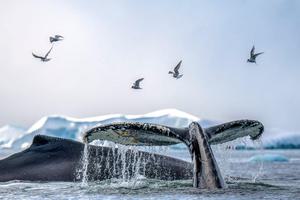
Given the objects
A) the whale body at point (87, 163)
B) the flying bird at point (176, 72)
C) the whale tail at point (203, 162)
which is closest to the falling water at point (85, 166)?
the whale body at point (87, 163)

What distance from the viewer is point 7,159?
32.3ft

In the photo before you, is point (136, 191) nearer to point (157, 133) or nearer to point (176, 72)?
point (157, 133)

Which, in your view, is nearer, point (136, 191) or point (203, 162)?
point (203, 162)

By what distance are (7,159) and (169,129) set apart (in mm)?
3467

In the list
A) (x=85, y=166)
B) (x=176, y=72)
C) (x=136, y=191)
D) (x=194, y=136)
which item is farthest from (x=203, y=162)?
(x=176, y=72)

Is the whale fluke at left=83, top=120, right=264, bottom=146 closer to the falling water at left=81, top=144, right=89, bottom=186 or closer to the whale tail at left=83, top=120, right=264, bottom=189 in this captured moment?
the whale tail at left=83, top=120, right=264, bottom=189

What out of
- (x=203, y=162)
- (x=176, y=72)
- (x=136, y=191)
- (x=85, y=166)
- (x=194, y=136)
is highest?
(x=176, y=72)

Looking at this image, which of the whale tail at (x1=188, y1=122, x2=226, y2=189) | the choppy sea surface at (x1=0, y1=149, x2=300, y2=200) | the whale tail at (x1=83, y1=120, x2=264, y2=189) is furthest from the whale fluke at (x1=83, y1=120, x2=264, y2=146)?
the choppy sea surface at (x1=0, y1=149, x2=300, y2=200)

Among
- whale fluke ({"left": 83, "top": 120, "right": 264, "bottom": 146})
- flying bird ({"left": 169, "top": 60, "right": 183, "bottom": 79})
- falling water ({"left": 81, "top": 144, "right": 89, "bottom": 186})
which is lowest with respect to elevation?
falling water ({"left": 81, "top": 144, "right": 89, "bottom": 186})

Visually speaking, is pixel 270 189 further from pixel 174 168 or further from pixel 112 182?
pixel 112 182

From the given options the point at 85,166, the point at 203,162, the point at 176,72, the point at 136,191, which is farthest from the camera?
the point at 176,72

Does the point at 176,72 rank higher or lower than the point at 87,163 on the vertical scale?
higher

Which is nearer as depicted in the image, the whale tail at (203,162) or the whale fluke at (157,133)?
the whale tail at (203,162)

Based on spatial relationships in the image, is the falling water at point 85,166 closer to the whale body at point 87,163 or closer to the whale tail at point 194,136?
the whale body at point 87,163
